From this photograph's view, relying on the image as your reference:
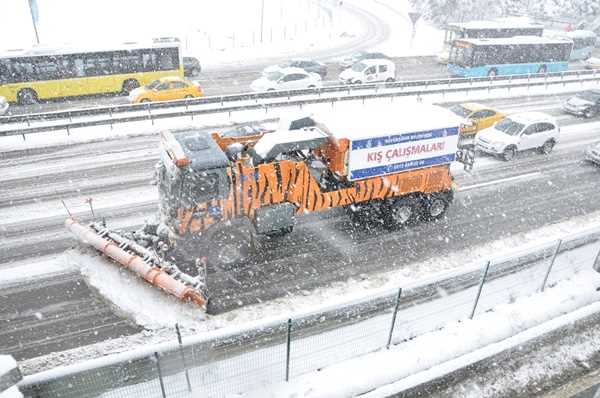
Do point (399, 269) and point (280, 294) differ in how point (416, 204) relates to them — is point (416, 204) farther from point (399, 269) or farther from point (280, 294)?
point (280, 294)

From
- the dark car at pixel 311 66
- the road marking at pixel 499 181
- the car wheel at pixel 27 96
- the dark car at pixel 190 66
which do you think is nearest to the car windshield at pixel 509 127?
the road marking at pixel 499 181

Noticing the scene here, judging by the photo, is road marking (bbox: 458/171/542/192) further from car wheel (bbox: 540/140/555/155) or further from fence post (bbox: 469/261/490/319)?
fence post (bbox: 469/261/490/319)

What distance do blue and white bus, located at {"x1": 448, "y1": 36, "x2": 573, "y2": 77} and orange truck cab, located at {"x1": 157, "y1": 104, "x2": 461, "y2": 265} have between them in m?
21.4

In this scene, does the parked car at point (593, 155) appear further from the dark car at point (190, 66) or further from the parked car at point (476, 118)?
the dark car at point (190, 66)

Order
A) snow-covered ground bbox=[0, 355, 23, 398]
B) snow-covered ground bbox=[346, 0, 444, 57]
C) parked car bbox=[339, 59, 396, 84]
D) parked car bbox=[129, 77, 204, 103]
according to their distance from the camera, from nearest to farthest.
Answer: snow-covered ground bbox=[0, 355, 23, 398] → parked car bbox=[129, 77, 204, 103] → parked car bbox=[339, 59, 396, 84] → snow-covered ground bbox=[346, 0, 444, 57]

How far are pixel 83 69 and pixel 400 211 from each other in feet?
69.3

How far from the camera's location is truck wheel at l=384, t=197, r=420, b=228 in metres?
13.9

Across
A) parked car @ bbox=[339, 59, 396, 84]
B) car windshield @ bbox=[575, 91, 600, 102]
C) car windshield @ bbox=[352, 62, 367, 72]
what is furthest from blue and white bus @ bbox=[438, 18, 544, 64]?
car windshield @ bbox=[575, 91, 600, 102]

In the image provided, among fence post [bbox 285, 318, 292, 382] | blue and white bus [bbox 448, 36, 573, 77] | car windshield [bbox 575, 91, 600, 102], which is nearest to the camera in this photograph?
fence post [bbox 285, 318, 292, 382]

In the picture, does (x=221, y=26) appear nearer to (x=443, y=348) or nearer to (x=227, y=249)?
(x=227, y=249)

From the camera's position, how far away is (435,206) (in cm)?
1465

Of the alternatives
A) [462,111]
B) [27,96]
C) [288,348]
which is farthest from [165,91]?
[288,348]

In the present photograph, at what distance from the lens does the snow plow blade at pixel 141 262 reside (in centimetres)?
1052

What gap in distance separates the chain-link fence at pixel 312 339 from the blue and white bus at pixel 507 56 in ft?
80.1
